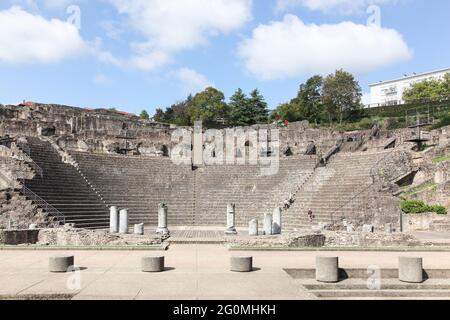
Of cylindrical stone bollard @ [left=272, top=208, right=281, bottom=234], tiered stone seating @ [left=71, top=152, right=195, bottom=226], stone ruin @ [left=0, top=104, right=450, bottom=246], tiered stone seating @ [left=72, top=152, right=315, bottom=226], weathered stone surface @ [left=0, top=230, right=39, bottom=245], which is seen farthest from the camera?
tiered stone seating @ [left=72, top=152, right=315, bottom=226]

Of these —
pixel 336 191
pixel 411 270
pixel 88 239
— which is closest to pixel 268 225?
pixel 336 191

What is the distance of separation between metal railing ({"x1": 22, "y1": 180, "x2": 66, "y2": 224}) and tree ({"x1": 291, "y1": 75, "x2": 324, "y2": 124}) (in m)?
46.3

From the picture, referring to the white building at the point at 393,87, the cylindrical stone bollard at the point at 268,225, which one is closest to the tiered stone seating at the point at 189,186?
the cylindrical stone bollard at the point at 268,225

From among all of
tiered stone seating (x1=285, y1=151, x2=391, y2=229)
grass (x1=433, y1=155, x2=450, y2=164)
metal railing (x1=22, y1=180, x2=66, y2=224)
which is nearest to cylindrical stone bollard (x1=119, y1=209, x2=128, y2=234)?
metal railing (x1=22, y1=180, x2=66, y2=224)

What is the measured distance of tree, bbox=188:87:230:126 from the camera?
70.9m

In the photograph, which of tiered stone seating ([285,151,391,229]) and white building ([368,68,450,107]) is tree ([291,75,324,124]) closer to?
tiered stone seating ([285,151,391,229])

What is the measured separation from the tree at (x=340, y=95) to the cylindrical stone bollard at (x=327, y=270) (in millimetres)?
52714

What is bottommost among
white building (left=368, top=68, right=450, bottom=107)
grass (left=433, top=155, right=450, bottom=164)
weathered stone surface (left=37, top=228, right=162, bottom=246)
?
weathered stone surface (left=37, top=228, right=162, bottom=246)

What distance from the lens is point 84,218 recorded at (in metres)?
25.8

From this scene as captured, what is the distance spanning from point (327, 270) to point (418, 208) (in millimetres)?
17618

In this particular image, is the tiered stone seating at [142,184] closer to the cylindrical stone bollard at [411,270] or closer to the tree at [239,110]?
the cylindrical stone bollard at [411,270]

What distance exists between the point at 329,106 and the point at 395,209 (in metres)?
38.1

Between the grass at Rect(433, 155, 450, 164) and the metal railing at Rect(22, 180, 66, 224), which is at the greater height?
the grass at Rect(433, 155, 450, 164)
